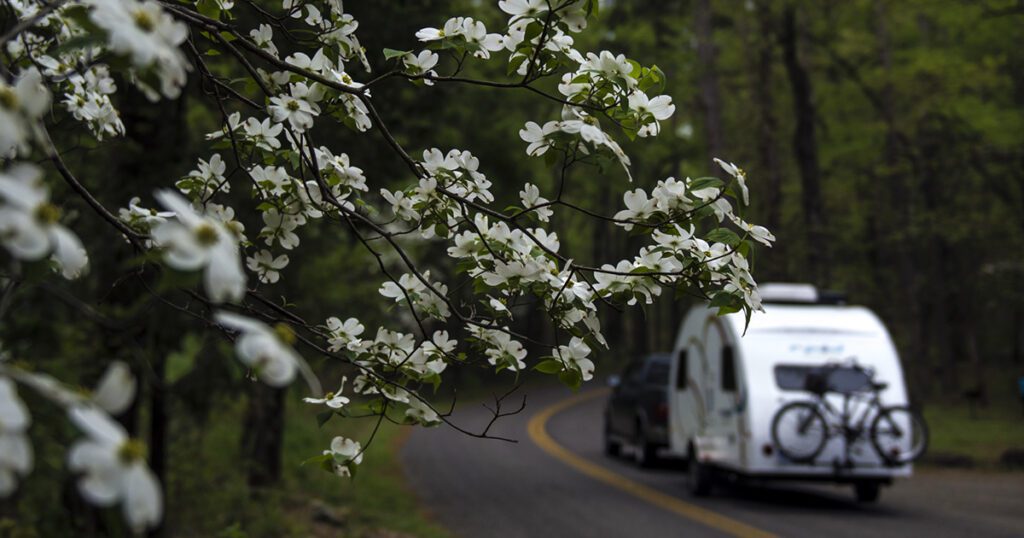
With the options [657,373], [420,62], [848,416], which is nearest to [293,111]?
[420,62]

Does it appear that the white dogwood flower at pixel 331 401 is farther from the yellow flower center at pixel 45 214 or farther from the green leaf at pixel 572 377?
the yellow flower center at pixel 45 214

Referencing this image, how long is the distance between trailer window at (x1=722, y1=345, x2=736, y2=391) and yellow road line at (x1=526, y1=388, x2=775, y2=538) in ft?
5.10

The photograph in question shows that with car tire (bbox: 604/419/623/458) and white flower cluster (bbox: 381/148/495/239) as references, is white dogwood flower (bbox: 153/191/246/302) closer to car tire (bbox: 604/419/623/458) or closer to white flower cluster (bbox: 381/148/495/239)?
white flower cluster (bbox: 381/148/495/239)

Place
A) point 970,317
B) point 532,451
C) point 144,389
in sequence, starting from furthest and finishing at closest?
point 970,317
point 532,451
point 144,389

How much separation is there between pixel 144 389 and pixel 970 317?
2925 centimetres

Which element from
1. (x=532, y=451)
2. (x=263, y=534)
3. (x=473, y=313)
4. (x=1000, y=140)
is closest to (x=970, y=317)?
(x=1000, y=140)

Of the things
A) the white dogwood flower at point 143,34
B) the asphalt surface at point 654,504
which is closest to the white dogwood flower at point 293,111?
the white dogwood flower at point 143,34

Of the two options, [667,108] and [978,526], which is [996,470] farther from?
[667,108]

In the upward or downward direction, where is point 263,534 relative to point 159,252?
downward

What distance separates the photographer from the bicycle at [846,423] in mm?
12836

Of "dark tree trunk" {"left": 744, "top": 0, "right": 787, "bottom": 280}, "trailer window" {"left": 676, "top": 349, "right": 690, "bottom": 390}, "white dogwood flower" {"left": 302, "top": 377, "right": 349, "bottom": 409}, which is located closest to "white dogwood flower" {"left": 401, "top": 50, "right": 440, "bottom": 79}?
"white dogwood flower" {"left": 302, "top": 377, "right": 349, "bottom": 409}

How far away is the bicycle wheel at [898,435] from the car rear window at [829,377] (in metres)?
0.47

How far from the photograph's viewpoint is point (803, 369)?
533 inches

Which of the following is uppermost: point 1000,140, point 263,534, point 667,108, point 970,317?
point 1000,140
